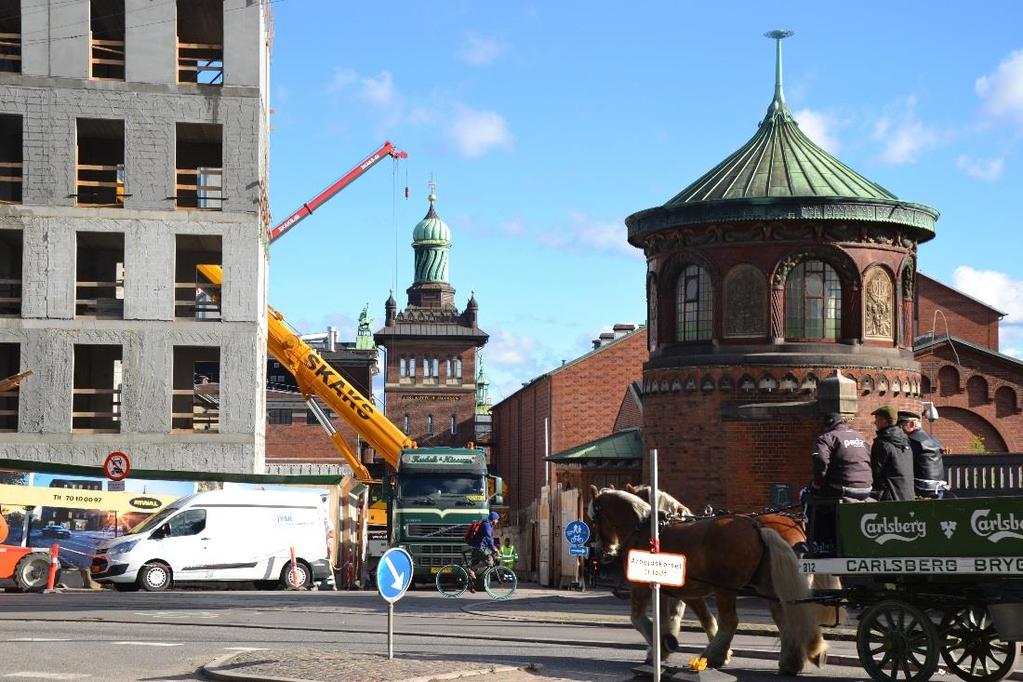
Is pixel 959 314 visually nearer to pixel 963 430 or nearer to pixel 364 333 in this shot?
pixel 963 430

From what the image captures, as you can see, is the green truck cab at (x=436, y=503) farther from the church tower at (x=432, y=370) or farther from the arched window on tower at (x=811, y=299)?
the church tower at (x=432, y=370)

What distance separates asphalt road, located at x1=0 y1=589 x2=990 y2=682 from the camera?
53.8 ft

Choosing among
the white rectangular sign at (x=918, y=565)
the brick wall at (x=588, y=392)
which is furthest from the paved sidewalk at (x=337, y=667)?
the brick wall at (x=588, y=392)

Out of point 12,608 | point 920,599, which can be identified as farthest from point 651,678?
point 12,608

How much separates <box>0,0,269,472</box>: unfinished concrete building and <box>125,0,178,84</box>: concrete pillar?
0.04m

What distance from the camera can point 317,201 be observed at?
258ft

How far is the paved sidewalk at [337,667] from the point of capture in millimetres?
14773

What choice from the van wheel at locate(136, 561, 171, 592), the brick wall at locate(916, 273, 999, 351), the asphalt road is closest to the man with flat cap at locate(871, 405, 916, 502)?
the asphalt road

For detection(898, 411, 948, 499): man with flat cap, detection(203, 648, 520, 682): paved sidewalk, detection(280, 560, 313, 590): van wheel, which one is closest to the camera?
detection(203, 648, 520, 682): paved sidewalk

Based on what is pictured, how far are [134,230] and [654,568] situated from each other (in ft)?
102

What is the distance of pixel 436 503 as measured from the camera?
126ft

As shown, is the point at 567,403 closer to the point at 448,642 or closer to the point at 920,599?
the point at 448,642

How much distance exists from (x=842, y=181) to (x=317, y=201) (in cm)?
4906

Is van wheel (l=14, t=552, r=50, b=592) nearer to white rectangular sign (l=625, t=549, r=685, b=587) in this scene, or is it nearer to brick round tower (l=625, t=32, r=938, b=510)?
brick round tower (l=625, t=32, r=938, b=510)
